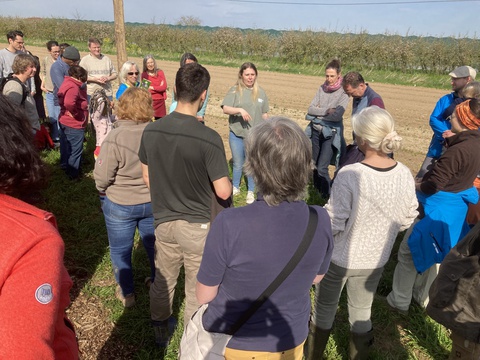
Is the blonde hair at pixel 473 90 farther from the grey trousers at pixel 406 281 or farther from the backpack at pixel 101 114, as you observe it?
the backpack at pixel 101 114

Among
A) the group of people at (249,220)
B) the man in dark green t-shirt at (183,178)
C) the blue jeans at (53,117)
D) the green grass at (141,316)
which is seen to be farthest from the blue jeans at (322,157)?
the blue jeans at (53,117)

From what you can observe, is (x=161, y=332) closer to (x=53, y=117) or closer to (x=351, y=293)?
(x=351, y=293)

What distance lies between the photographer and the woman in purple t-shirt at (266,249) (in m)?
1.59

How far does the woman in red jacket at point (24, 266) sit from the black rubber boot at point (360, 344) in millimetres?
2202

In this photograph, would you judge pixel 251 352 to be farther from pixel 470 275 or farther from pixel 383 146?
pixel 383 146

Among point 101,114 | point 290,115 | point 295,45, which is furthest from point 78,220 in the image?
point 295,45

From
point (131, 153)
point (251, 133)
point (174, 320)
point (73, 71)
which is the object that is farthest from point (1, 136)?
point (73, 71)

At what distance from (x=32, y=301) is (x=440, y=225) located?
314 centimetres

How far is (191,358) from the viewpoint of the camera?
1.84m

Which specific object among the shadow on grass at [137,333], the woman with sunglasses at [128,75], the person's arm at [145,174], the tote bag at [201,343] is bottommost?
the shadow on grass at [137,333]

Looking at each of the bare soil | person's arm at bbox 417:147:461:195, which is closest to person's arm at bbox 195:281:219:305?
the bare soil

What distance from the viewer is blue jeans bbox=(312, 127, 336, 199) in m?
5.50

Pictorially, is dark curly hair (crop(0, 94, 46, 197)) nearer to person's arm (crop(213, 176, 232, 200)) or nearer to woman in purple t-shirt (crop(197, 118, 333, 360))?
woman in purple t-shirt (crop(197, 118, 333, 360))

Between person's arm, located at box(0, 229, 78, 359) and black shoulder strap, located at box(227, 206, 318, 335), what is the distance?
2.97ft
